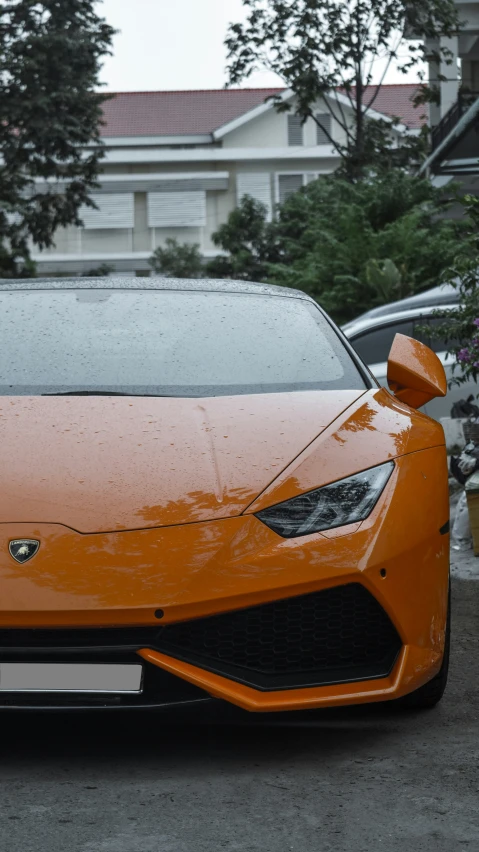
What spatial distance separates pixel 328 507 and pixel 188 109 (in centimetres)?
5617

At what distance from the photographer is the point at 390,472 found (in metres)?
3.55

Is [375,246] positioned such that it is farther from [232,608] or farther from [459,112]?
[232,608]

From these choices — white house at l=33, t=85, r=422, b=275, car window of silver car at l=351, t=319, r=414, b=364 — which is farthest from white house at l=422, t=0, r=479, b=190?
white house at l=33, t=85, r=422, b=275

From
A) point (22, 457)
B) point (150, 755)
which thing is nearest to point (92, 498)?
point (22, 457)

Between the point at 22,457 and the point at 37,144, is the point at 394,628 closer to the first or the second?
the point at 22,457

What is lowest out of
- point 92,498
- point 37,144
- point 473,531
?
point 473,531

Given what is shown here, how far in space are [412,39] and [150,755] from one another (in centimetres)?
2806

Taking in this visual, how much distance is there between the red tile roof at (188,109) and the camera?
186 ft

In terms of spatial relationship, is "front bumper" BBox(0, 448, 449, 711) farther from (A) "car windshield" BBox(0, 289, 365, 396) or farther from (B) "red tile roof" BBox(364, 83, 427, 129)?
(B) "red tile roof" BBox(364, 83, 427, 129)

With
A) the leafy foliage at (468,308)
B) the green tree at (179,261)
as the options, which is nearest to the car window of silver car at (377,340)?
the leafy foliage at (468,308)

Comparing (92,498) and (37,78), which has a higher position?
(37,78)

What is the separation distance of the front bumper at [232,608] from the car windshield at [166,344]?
31.7 inches

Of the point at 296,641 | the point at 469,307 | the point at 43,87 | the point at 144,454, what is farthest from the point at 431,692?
the point at 43,87

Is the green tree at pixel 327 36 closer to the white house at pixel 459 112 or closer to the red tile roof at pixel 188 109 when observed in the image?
the white house at pixel 459 112
